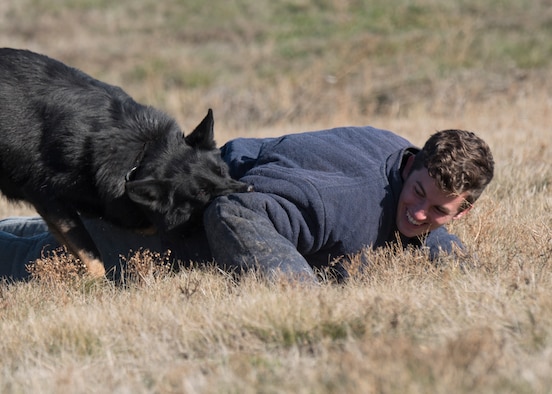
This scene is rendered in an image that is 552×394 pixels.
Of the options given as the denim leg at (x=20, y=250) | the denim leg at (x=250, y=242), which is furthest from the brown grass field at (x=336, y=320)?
the denim leg at (x=20, y=250)

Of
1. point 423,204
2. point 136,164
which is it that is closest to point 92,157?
point 136,164

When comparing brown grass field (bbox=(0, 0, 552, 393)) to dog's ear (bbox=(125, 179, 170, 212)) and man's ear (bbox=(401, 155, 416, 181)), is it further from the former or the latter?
man's ear (bbox=(401, 155, 416, 181))

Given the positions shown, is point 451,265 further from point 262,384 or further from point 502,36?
point 502,36

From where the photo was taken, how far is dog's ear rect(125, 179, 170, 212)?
15.4 feet

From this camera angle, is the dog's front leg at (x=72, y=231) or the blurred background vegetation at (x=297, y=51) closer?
the dog's front leg at (x=72, y=231)

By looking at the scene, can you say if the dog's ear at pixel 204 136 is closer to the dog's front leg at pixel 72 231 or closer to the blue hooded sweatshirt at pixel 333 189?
the blue hooded sweatshirt at pixel 333 189

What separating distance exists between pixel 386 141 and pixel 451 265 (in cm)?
100

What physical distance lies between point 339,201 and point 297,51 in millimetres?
14847

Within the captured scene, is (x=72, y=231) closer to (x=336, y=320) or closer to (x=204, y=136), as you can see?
(x=204, y=136)

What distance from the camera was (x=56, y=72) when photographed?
5.30 m

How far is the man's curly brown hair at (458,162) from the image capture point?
14.0ft

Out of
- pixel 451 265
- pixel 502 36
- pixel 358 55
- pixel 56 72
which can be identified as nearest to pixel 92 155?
pixel 56 72

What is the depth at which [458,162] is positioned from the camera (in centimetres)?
428

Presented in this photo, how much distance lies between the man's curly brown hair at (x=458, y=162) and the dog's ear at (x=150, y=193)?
1.53m
